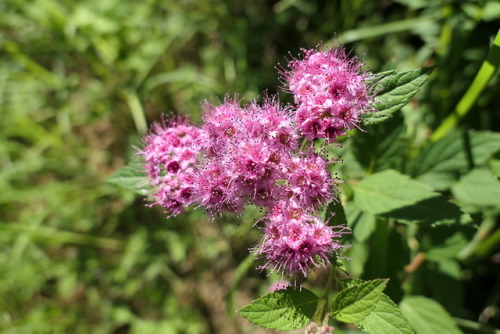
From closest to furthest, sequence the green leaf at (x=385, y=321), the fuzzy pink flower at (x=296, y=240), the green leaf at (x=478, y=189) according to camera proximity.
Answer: the green leaf at (x=385, y=321) < the fuzzy pink flower at (x=296, y=240) < the green leaf at (x=478, y=189)

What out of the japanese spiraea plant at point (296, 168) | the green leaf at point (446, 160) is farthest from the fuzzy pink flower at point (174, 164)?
the green leaf at point (446, 160)

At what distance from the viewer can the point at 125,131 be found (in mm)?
3883

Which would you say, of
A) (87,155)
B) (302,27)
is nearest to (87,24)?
(87,155)

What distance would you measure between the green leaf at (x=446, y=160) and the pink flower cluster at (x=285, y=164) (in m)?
0.65

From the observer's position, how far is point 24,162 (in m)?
3.40

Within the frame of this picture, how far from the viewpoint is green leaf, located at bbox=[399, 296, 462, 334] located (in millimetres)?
1752

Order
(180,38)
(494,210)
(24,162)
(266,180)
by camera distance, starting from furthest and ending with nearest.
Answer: (180,38)
(24,162)
(494,210)
(266,180)

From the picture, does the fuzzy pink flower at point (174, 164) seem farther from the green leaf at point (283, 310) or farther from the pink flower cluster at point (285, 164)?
the green leaf at point (283, 310)

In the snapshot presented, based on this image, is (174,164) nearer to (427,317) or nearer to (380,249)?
(380,249)

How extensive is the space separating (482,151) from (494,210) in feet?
1.28

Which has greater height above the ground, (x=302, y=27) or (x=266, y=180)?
(x=302, y=27)

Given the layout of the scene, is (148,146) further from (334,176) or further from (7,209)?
(7,209)

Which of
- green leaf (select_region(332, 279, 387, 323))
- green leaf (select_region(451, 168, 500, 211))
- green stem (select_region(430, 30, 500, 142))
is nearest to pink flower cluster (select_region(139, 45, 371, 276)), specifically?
green leaf (select_region(332, 279, 387, 323))

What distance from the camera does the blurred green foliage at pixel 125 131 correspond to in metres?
3.17
